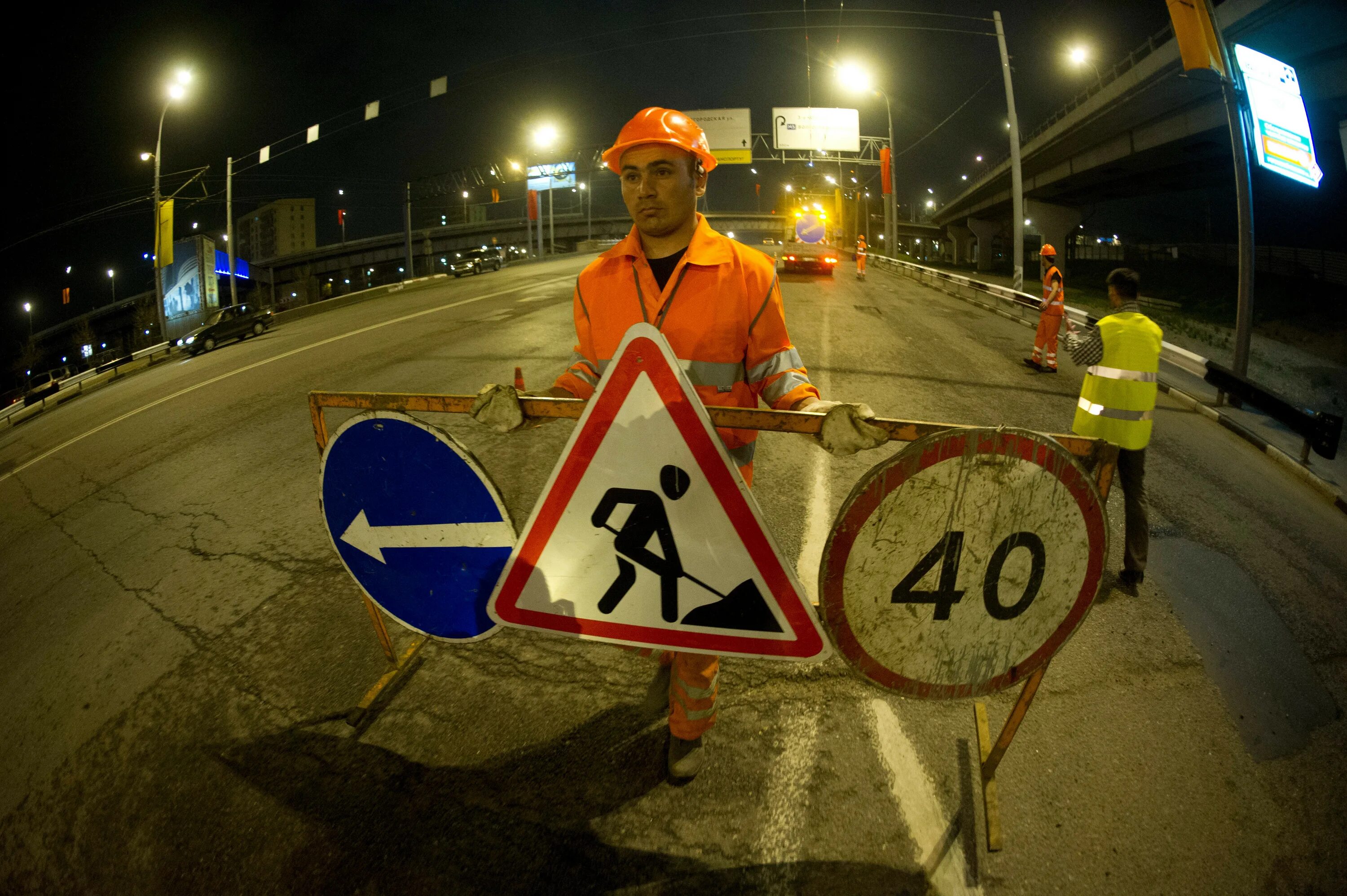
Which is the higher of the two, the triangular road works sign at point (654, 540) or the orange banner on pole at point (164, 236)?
the orange banner on pole at point (164, 236)

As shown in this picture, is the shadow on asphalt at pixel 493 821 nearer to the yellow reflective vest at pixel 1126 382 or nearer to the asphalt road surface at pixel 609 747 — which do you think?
Answer: the asphalt road surface at pixel 609 747

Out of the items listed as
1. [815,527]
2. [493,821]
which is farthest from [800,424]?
[815,527]

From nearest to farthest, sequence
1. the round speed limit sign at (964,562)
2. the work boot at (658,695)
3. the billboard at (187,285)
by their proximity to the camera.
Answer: the round speed limit sign at (964,562) → the work boot at (658,695) → the billboard at (187,285)

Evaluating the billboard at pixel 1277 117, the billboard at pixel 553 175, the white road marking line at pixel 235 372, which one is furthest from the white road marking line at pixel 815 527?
the billboard at pixel 553 175

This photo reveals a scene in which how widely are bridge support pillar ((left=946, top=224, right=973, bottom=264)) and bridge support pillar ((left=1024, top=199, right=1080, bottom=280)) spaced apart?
24.9 m

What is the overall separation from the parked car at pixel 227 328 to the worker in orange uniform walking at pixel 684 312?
71.8 feet

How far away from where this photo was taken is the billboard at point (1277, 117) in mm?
8695

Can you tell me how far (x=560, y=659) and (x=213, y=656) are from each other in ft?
6.13

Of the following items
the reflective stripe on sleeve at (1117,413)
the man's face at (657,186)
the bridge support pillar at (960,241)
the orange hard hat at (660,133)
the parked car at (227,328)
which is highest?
the bridge support pillar at (960,241)

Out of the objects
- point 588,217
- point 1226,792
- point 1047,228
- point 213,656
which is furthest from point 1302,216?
point 588,217

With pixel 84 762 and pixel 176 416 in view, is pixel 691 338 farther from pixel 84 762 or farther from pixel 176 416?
pixel 176 416

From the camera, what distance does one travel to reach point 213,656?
10.5 ft

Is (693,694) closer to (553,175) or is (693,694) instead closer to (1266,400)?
(1266,400)

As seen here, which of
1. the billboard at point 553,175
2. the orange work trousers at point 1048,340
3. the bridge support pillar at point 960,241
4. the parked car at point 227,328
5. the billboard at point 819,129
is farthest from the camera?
the billboard at point 553,175
